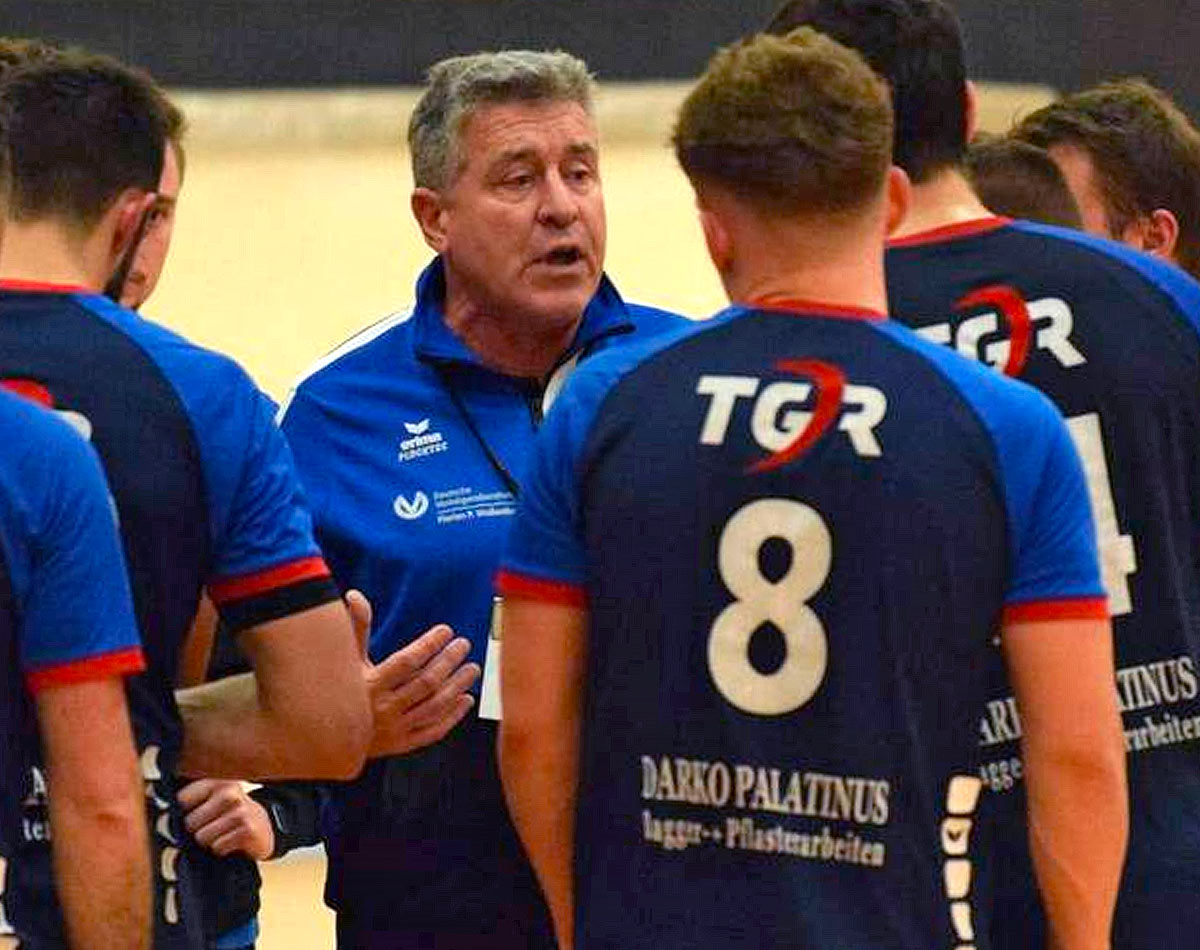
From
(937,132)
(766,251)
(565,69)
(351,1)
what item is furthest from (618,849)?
(351,1)

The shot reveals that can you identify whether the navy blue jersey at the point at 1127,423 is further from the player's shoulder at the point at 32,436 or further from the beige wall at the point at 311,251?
the beige wall at the point at 311,251

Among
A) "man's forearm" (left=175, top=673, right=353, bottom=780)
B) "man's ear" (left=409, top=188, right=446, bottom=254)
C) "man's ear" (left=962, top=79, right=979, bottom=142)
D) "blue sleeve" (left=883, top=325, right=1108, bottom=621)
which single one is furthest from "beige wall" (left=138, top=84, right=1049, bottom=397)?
"blue sleeve" (left=883, top=325, right=1108, bottom=621)

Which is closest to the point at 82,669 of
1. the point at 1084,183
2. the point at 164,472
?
the point at 164,472

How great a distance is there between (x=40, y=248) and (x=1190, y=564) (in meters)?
1.27

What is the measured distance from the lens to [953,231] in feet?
9.08

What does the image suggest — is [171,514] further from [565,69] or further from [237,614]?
[565,69]

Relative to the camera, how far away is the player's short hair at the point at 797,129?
242cm

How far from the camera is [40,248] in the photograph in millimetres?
2715

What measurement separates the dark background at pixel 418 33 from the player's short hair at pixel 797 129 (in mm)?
4865

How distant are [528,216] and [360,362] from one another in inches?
11.8

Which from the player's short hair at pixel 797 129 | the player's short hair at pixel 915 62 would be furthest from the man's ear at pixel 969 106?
the player's short hair at pixel 797 129

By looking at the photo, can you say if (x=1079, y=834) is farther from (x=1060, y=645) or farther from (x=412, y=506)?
(x=412, y=506)

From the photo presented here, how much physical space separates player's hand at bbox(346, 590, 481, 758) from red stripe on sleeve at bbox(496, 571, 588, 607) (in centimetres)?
56

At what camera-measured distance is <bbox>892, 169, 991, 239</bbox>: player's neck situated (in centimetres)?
278
